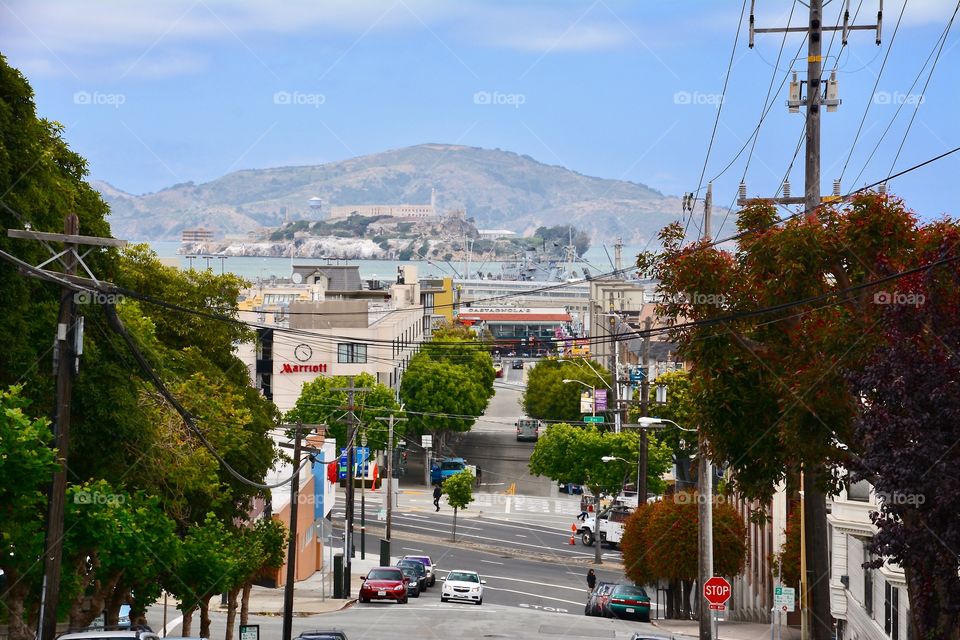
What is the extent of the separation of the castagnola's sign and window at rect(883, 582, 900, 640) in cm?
6200

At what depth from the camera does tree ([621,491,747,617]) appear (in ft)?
144

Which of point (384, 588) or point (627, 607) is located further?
point (384, 588)

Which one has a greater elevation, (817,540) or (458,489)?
(817,540)

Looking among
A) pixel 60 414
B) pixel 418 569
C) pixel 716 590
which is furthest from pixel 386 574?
pixel 60 414

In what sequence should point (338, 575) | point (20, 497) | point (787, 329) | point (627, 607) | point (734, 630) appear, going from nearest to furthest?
point (20, 497)
point (787, 329)
point (734, 630)
point (627, 607)
point (338, 575)

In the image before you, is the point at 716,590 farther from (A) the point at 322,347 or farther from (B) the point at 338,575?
(A) the point at 322,347

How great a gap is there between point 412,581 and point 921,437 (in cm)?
3801

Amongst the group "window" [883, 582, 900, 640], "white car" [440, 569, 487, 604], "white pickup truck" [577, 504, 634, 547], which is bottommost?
"white car" [440, 569, 487, 604]

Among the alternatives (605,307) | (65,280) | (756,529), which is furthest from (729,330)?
(605,307)

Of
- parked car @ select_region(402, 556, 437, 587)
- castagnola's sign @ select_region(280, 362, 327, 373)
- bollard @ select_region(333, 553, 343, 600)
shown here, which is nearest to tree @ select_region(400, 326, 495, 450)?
castagnola's sign @ select_region(280, 362, 327, 373)

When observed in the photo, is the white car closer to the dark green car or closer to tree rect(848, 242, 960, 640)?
the dark green car

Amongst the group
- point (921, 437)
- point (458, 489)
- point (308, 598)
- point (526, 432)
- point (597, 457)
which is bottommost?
point (308, 598)

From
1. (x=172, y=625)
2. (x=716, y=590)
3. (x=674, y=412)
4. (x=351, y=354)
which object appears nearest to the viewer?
(x=716, y=590)

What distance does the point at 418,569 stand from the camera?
178ft
